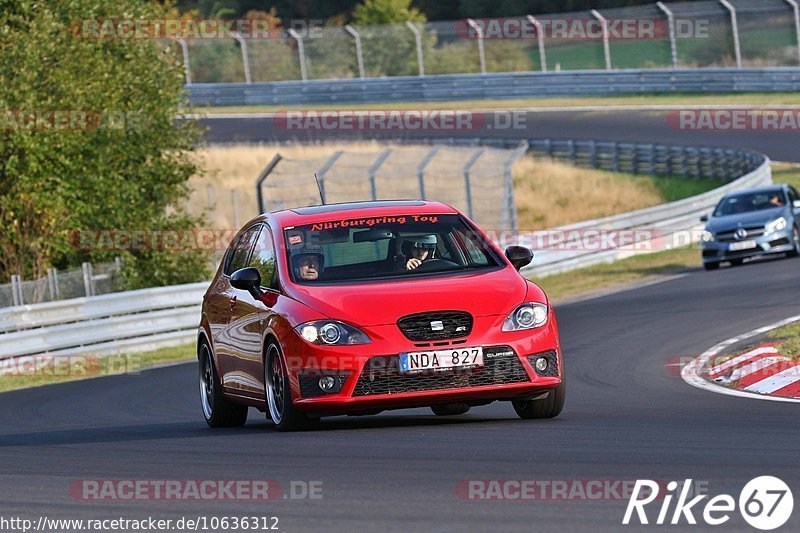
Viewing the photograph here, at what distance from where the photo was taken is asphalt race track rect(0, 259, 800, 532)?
6852 millimetres

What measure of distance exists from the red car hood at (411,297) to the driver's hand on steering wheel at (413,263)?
15.8 inches

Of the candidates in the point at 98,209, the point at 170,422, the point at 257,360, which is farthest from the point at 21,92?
the point at 257,360

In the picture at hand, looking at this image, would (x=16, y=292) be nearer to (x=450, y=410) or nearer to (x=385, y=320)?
(x=450, y=410)

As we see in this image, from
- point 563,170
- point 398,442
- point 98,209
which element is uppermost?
point 398,442

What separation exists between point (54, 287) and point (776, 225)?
38.5 ft

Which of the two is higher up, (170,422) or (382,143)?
(170,422)

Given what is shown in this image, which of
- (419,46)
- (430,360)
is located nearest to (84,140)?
(430,360)

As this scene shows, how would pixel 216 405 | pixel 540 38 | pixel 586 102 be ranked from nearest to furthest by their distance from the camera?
pixel 216 405 → pixel 586 102 → pixel 540 38

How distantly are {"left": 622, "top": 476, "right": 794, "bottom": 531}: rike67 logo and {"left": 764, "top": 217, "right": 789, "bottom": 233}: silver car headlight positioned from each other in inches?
763

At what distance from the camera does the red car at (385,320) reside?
9648 millimetres

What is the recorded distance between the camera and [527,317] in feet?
32.6

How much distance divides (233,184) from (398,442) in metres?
35.0

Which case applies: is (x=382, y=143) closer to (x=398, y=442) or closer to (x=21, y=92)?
(x=21, y=92)

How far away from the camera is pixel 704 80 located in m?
48.7
